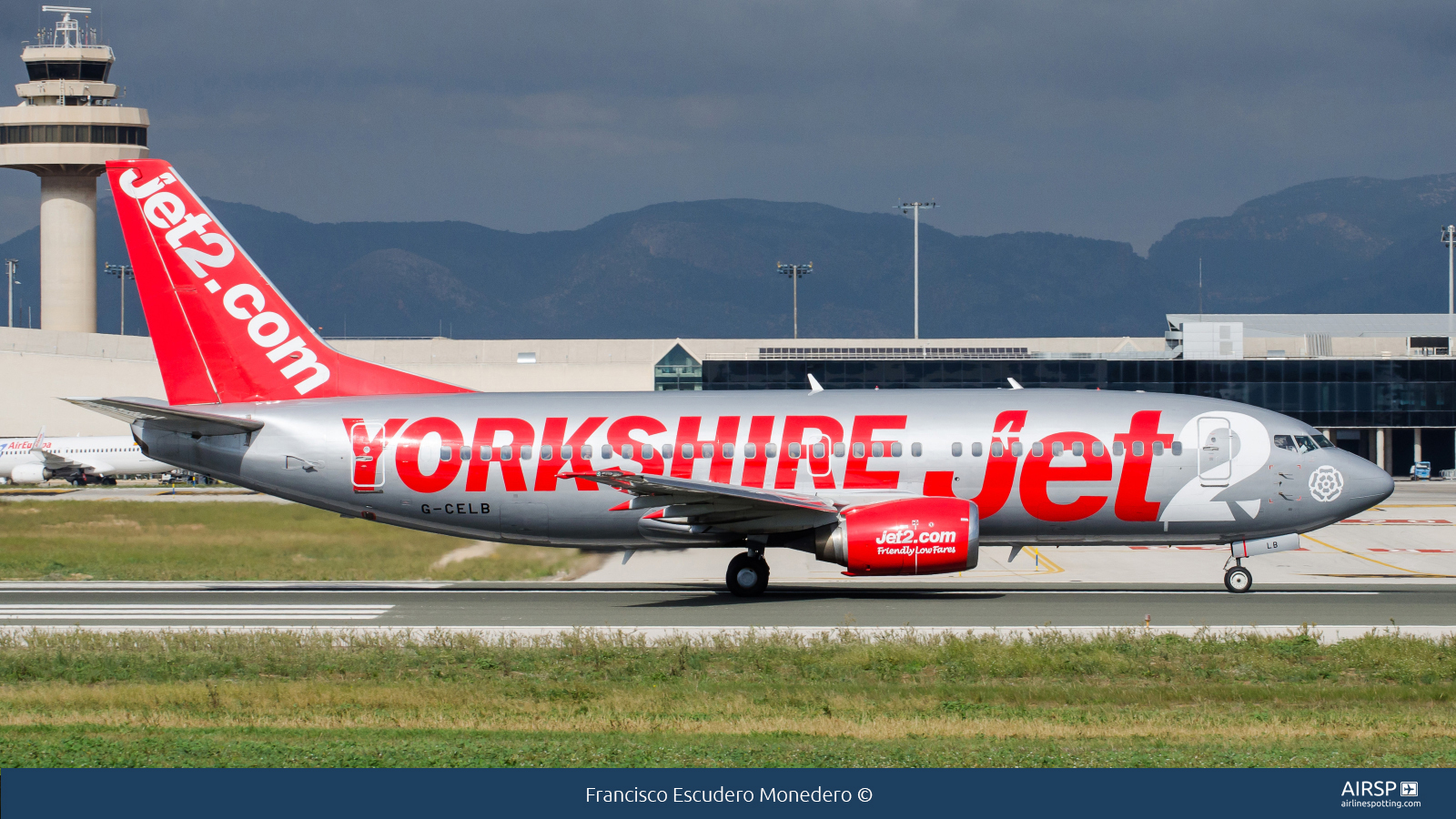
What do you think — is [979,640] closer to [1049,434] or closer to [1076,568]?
[1049,434]

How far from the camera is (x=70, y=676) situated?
20938mm

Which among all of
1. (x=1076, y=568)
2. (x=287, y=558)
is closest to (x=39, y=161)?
(x=287, y=558)

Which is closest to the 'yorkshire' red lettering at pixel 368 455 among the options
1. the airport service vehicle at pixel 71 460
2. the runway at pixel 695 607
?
the runway at pixel 695 607

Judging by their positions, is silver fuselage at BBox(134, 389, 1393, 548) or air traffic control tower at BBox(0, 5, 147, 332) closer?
Answer: silver fuselage at BBox(134, 389, 1393, 548)

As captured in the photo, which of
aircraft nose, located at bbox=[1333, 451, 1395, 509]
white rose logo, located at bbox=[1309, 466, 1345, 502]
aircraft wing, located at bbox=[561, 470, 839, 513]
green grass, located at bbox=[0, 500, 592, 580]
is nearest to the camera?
aircraft wing, located at bbox=[561, 470, 839, 513]

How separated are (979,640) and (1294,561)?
20.2 metres

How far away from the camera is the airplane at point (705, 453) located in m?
30.5

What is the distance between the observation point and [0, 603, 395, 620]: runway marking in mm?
27609

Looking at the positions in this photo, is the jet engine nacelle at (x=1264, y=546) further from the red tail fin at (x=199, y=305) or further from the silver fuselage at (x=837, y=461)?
the red tail fin at (x=199, y=305)

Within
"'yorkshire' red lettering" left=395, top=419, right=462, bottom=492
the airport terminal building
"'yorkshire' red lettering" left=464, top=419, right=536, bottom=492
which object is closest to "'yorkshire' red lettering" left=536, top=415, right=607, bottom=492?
"'yorkshire' red lettering" left=464, top=419, right=536, bottom=492

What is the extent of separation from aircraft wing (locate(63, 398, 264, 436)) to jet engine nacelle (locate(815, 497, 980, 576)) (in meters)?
14.0

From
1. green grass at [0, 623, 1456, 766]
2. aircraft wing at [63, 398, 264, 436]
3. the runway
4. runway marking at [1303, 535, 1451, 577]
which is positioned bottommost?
runway marking at [1303, 535, 1451, 577]

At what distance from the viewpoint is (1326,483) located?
101 feet

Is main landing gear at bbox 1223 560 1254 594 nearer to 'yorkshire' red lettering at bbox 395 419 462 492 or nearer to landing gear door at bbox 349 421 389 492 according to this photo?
'yorkshire' red lettering at bbox 395 419 462 492
